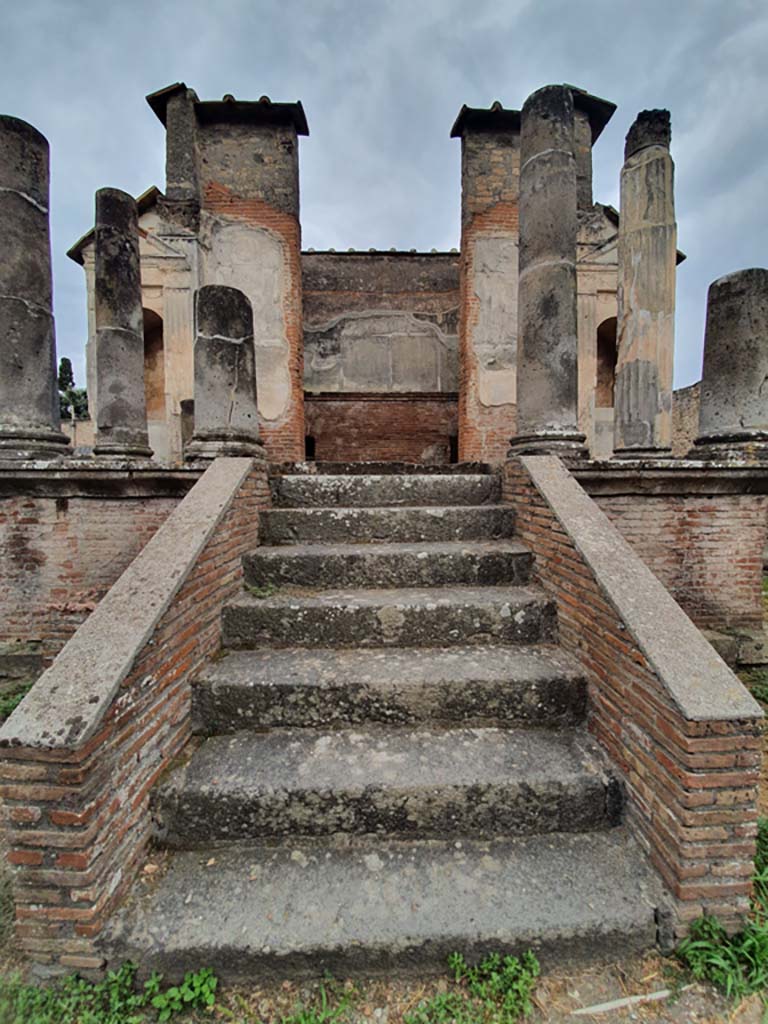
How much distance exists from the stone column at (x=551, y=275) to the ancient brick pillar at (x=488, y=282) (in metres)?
4.48

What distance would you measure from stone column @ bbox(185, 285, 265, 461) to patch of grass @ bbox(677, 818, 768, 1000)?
3.44 m

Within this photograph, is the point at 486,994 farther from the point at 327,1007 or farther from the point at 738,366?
the point at 738,366

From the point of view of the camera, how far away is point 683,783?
155cm

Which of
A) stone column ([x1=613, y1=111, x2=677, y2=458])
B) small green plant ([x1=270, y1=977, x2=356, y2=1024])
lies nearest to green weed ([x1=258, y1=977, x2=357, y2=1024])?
small green plant ([x1=270, y1=977, x2=356, y2=1024])

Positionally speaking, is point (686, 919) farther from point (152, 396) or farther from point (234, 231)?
point (152, 396)

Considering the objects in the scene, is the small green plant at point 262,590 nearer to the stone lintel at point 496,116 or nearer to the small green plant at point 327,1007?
the small green plant at point 327,1007

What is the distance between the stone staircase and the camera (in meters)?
1.47

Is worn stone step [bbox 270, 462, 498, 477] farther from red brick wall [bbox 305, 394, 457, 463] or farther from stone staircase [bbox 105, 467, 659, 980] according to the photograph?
red brick wall [bbox 305, 394, 457, 463]

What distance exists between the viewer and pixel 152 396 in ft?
31.4

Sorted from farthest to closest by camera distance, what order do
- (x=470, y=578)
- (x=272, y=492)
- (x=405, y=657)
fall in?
(x=272, y=492)
(x=470, y=578)
(x=405, y=657)

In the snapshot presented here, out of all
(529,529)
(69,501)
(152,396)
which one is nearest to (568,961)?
(529,529)

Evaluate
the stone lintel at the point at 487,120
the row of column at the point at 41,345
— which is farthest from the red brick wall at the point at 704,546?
the stone lintel at the point at 487,120

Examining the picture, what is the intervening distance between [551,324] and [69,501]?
13.1 feet

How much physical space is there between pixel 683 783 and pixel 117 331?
534 centimetres
